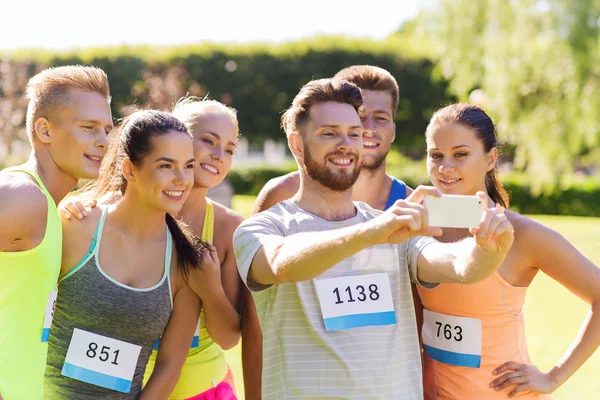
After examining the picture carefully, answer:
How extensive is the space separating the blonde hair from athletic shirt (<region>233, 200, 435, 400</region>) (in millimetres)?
932

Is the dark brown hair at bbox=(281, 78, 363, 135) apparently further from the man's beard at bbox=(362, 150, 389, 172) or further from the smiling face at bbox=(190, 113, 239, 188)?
the man's beard at bbox=(362, 150, 389, 172)

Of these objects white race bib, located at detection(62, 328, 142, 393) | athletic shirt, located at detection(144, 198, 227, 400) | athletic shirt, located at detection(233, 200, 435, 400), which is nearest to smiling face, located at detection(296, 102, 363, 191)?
athletic shirt, located at detection(233, 200, 435, 400)

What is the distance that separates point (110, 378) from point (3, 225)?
2.55ft

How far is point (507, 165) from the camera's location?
37031 millimetres

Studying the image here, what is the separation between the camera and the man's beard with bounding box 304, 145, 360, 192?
285 centimetres

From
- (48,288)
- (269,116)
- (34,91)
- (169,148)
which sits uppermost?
(269,116)

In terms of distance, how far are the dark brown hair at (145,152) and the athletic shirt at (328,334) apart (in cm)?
42

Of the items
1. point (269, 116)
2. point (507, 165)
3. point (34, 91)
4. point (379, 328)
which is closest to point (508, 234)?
point (379, 328)

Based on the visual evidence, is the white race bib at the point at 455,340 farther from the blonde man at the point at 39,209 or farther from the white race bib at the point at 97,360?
the blonde man at the point at 39,209

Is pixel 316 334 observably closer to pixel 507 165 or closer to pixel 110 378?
pixel 110 378

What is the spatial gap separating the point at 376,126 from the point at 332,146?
3.79 ft

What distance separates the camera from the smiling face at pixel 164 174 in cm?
291

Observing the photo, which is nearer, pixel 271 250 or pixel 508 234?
pixel 508 234

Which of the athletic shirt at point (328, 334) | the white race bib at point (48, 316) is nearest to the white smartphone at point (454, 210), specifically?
the athletic shirt at point (328, 334)
